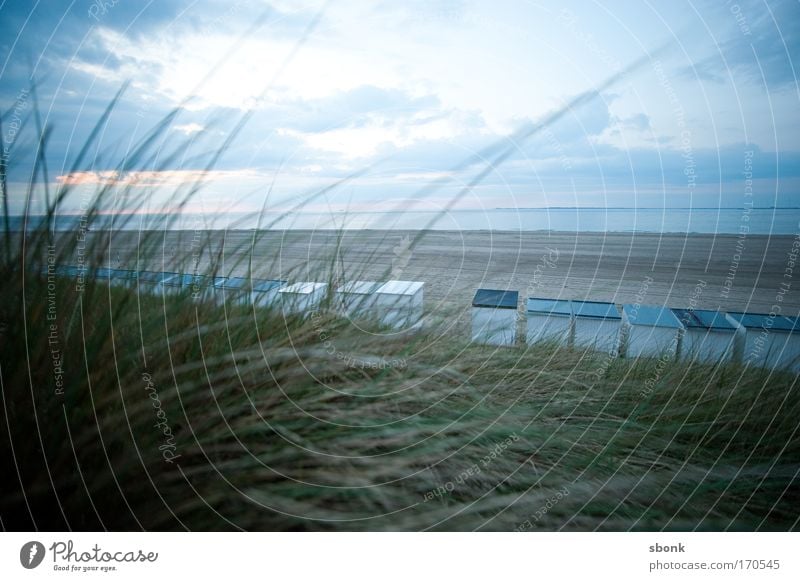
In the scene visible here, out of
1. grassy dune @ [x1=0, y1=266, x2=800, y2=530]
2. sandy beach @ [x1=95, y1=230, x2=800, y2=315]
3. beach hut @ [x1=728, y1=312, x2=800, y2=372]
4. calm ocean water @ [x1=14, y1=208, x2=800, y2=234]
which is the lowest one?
grassy dune @ [x1=0, y1=266, x2=800, y2=530]

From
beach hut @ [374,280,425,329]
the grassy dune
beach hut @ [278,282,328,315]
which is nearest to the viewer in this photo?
the grassy dune

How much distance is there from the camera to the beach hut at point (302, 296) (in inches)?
41.1

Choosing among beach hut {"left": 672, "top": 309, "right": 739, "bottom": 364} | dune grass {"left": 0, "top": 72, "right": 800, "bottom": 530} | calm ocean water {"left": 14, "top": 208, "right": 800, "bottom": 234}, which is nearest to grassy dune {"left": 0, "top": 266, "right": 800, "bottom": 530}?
dune grass {"left": 0, "top": 72, "right": 800, "bottom": 530}

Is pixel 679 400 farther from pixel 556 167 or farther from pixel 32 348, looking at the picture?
pixel 32 348

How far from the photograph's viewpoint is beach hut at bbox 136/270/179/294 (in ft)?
3.12

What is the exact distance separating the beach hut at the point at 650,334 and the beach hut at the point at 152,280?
1051 mm

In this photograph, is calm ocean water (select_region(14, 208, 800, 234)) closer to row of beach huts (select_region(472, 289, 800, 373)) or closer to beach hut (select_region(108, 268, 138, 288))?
beach hut (select_region(108, 268, 138, 288))

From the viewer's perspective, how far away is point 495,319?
1267 millimetres

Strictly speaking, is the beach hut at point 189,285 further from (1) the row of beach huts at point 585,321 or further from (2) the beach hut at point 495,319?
Result: (2) the beach hut at point 495,319

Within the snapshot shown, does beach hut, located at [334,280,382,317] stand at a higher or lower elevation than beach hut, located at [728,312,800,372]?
higher

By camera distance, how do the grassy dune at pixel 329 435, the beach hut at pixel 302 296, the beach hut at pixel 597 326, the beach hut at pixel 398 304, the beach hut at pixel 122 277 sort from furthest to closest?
the beach hut at pixel 597 326 → the beach hut at pixel 398 304 → the beach hut at pixel 302 296 → the beach hut at pixel 122 277 → the grassy dune at pixel 329 435

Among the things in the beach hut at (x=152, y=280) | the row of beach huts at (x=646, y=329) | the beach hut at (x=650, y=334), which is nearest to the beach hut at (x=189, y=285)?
the beach hut at (x=152, y=280)

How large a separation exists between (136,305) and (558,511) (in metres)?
0.85

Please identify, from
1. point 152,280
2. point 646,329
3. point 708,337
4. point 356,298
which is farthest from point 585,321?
point 152,280
